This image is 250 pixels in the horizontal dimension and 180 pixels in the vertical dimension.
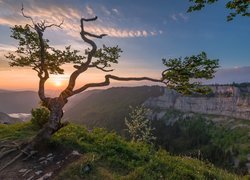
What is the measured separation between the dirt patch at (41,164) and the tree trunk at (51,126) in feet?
2.11

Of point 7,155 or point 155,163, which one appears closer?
point 155,163

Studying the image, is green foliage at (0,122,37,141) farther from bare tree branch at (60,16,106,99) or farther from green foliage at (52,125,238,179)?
bare tree branch at (60,16,106,99)

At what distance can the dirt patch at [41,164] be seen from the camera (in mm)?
15094

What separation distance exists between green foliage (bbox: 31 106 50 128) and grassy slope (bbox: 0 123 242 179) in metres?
3.64

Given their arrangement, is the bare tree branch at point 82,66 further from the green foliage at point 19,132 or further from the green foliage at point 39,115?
the green foliage at point 39,115

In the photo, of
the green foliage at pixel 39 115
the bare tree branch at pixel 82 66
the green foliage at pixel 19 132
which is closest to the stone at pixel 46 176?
the bare tree branch at pixel 82 66

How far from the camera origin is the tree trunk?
17859mm

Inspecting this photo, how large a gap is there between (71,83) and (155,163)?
7877 millimetres

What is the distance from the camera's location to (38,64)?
2066 cm

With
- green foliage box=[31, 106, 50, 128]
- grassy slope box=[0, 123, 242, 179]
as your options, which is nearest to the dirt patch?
grassy slope box=[0, 123, 242, 179]

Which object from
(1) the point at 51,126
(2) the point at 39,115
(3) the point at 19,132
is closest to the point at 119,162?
(1) the point at 51,126

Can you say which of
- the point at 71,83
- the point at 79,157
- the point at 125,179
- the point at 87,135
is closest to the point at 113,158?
the point at 79,157

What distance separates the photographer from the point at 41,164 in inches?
639

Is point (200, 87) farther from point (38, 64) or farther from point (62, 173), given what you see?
point (38, 64)
